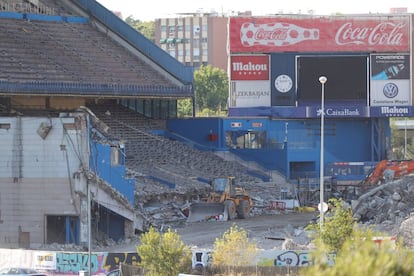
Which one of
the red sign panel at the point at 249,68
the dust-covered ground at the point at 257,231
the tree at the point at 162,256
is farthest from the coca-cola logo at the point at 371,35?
the tree at the point at 162,256

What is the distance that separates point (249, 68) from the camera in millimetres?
74375

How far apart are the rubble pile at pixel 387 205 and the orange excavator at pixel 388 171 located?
9.74 metres

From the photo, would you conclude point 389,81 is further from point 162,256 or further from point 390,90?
point 162,256

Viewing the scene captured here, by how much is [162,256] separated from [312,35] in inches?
1813

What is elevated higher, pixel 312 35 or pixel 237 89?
pixel 312 35

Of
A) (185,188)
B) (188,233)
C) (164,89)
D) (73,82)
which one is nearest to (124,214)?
(188,233)

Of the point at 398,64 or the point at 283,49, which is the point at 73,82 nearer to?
the point at 283,49

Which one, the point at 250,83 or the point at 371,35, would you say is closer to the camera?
the point at 250,83

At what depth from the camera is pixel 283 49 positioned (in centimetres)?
7419

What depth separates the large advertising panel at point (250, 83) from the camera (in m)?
74.1

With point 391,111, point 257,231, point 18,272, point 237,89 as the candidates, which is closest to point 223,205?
point 257,231

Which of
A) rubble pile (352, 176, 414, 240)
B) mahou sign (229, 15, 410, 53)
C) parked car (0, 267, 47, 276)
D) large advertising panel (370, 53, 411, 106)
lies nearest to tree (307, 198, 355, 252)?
parked car (0, 267, 47, 276)

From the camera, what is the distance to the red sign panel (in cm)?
7406

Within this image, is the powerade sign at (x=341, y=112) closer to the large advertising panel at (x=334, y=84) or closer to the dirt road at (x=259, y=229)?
the large advertising panel at (x=334, y=84)
